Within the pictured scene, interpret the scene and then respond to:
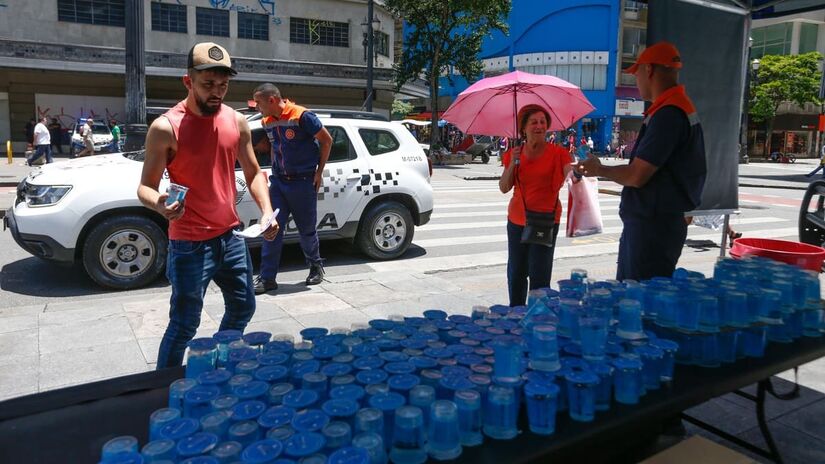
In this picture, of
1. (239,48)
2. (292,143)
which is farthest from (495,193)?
(239,48)

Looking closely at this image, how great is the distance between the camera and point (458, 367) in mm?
1973

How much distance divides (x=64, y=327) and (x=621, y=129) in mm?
51401

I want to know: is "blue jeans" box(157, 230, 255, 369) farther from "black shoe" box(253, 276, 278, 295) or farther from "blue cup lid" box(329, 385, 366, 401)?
"black shoe" box(253, 276, 278, 295)

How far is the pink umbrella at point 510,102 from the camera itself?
15.5 ft

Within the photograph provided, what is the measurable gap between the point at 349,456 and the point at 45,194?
5924mm

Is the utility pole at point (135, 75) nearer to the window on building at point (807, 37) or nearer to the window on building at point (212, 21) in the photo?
the window on building at point (212, 21)

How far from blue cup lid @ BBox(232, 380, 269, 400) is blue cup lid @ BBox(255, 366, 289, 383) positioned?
1.8 inches

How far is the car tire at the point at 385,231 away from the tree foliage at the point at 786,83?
46.1 m

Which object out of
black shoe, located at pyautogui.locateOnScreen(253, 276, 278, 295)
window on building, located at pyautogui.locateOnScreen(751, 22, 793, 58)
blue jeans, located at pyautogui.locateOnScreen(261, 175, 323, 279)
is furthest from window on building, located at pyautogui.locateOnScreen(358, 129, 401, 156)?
window on building, located at pyautogui.locateOnScreen(751, 22, 793, 58)

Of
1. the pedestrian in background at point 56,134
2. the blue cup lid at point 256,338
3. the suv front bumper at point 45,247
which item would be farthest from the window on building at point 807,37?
the blue cup lid at point 256,338

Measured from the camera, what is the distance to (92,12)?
102 feet

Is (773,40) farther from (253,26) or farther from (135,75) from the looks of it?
(135,75)

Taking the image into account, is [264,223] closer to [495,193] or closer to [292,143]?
[292,143]

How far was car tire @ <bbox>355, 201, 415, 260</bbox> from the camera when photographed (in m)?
7.75
